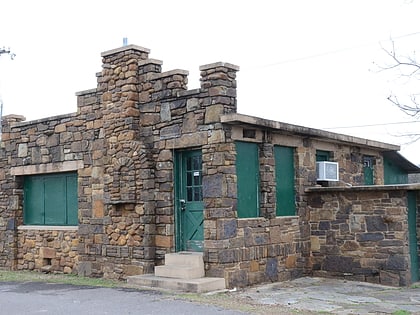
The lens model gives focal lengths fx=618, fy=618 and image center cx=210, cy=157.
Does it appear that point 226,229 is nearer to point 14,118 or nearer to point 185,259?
point 185,259

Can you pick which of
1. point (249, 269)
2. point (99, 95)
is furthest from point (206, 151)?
point (99, 95)

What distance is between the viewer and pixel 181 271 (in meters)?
11.6

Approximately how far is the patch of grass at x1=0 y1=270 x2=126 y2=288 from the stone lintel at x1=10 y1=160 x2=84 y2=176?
2.45m

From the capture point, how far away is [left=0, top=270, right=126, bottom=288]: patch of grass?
12.6 metres

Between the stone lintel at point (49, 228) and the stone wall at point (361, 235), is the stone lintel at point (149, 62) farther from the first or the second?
the stone wall at point (361, 235)

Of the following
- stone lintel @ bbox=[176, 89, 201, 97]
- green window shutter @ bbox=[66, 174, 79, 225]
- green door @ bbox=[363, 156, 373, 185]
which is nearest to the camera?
stone lintel @ bbox=[176, 89, 201, 97]

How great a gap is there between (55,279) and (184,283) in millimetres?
3883

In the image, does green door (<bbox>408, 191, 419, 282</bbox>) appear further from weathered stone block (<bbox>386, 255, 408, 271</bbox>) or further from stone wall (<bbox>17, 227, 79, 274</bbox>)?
stone wall (<bbox>17, 227, 79, 274</bbox>)

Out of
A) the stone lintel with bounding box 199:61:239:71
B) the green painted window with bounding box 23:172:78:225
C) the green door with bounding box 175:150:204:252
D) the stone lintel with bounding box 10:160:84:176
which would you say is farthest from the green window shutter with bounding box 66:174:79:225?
the stone lintel with bounding box 199:61:239:71

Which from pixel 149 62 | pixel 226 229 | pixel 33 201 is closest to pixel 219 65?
pixel 149 62

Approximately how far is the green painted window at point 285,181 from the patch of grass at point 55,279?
3687 millimetres

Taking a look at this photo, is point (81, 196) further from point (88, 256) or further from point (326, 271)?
point (326, 271)

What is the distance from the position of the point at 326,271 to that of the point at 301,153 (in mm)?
2642

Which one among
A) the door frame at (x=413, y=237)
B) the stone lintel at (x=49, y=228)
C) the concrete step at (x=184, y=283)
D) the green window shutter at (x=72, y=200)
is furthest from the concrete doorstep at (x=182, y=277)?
the door frame at (x=413, y=237)
